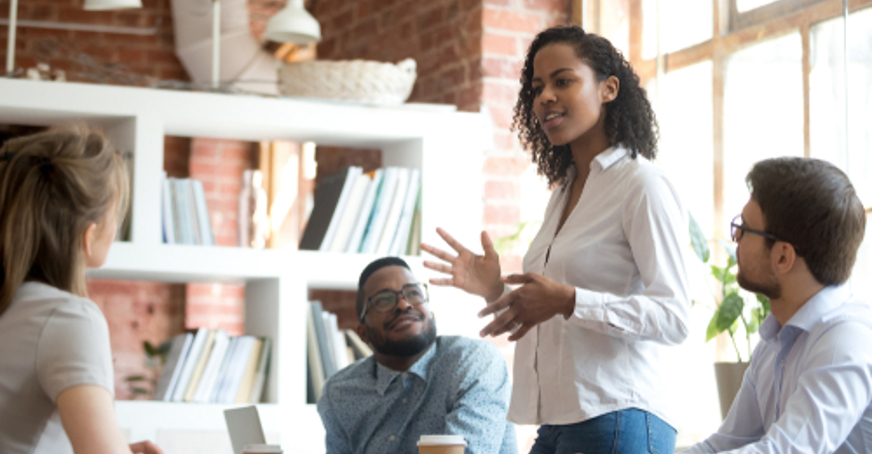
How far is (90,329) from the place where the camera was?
1.29 metres

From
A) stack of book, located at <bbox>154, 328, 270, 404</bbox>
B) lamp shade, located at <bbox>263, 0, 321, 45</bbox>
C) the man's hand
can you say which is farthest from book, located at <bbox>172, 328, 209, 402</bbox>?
the man's hand

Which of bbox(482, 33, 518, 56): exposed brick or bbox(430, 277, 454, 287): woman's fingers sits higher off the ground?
bbox(482, 33, 518, 56): exposed brick

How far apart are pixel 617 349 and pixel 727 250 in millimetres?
998

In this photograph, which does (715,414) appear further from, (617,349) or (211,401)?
(211,401)

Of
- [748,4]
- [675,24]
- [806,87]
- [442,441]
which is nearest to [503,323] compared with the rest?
[442,441]

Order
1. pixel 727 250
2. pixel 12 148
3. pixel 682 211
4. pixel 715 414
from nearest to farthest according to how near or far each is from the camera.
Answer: pixel 12 148 < pixel 682 211 < pixel 727 250 < pixel 715 414

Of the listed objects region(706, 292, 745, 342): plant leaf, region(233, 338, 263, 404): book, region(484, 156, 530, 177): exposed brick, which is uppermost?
region(484, 156, 530, 177): exposed brick

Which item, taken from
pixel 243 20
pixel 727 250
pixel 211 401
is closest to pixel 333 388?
pixel 211 401

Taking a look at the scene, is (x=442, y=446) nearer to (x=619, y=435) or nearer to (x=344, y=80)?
(x=619, y=435)

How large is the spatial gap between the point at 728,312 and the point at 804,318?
3.26 ft

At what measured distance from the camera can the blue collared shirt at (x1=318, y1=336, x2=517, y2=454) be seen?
7.68ft

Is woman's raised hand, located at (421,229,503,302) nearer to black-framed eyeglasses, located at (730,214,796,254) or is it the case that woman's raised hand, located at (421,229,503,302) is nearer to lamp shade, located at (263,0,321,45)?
black-framed eyeglasses, located at (730,214,796,254)

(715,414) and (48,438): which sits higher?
(48,438)

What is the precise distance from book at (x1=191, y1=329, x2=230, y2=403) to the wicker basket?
830 millimetres
